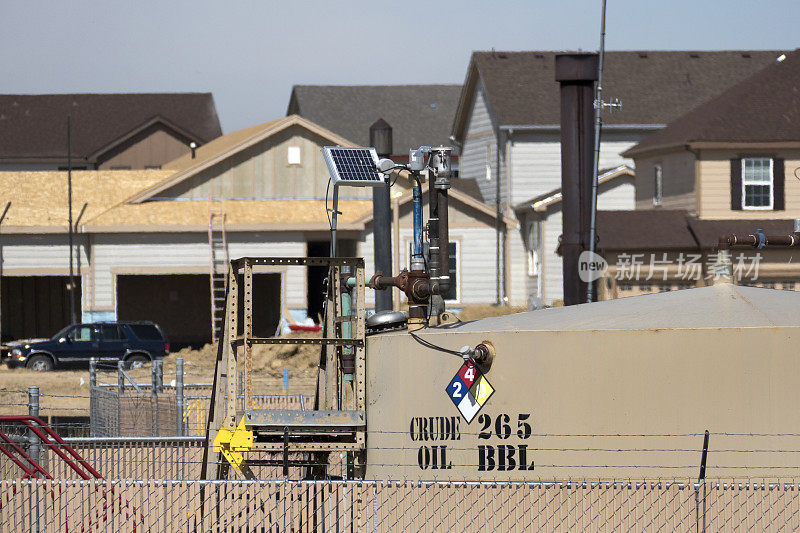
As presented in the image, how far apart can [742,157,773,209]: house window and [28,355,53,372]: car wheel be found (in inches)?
817

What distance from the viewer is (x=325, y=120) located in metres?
67.6

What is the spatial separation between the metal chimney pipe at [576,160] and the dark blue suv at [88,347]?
15.8m

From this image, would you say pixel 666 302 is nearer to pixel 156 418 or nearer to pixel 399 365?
pixel 399 365

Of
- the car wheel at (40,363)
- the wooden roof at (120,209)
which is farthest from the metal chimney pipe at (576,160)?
the car wheel at (40,363)

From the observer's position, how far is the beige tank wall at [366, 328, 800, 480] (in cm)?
1031

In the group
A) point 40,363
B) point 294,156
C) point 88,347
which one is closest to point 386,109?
point 294,156

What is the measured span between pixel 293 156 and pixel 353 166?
28.4m

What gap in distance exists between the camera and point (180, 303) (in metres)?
49.1

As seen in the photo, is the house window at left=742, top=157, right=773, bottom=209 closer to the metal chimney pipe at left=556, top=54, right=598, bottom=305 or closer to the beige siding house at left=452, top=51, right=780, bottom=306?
the beige siding house at left=452, top=51, right=780, bottom=306

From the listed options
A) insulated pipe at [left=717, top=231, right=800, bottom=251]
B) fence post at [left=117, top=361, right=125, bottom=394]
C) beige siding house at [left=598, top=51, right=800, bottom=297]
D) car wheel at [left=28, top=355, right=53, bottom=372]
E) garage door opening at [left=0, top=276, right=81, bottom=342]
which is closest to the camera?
insulated pipe at [left=717, top=231, right=800, bottom=251]

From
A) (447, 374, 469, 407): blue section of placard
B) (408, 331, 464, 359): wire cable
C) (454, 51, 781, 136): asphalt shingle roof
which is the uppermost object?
(454, 51, 781, 136): asphalt shingle roof

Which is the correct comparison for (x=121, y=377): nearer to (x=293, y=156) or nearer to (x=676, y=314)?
(x=676, y=314)

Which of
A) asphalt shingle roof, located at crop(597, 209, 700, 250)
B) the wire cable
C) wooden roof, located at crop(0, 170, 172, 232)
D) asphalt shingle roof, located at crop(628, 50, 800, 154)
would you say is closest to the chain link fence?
the wire cable

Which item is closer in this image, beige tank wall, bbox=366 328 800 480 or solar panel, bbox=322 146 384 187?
beige tank wall, bbox=366 328 800 480
